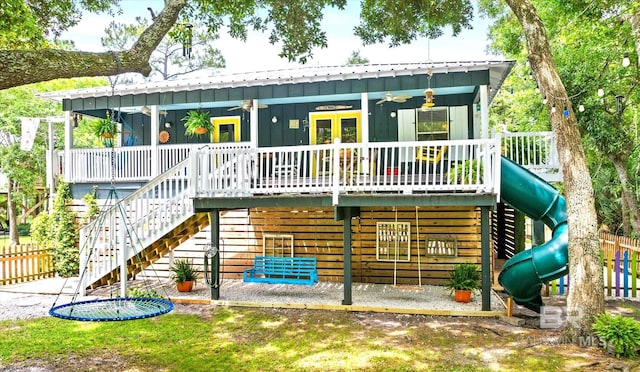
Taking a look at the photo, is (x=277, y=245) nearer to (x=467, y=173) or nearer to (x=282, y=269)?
(x=282, y=269)

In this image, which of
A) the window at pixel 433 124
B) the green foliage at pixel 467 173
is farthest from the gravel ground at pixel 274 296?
the window at pixel 433 124

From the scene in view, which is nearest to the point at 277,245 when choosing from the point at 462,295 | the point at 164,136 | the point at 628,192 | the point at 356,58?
the point at 462,295

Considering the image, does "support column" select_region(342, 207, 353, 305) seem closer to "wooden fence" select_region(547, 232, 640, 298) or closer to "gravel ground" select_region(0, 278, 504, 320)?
"gravel ground" select_region(0, 278, 504, 320)

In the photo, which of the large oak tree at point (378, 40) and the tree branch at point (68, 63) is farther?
the large oak tree at point (378, 40)

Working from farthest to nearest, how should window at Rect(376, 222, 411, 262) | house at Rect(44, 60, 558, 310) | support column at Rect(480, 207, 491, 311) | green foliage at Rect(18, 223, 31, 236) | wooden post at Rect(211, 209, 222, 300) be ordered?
green foliage at Rect(18, 223, 31, 236), window at Rect(376, 222, 411, 262), wooden post at Rect(211, 209, 222, 300), house at Rect(44, 60, 558, 310), support column at Rect(480, 207, 491, 311)

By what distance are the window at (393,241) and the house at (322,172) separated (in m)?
0.03

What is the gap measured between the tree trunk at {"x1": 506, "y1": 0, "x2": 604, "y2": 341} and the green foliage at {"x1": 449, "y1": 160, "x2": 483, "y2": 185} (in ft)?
4.57

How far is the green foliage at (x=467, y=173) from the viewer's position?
8.20 meters

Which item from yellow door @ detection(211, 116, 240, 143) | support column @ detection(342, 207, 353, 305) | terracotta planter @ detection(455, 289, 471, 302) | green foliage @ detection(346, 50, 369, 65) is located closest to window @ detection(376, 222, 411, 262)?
terracotta planter @ detection(455, 289, 471, 302)

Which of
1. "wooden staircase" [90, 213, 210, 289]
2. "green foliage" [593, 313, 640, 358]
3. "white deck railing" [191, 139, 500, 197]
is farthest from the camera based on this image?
"wooden staircase" [90, 213, 210, 289]

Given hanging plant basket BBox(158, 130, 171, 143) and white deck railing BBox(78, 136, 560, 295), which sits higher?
hanging plant basket BBox(158, 130, 171, 143)

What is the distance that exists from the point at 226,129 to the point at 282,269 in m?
5.98

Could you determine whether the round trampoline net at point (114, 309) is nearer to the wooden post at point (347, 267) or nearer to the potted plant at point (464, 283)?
the wooden post at point (347, 267)

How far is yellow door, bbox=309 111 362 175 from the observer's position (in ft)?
42.5
